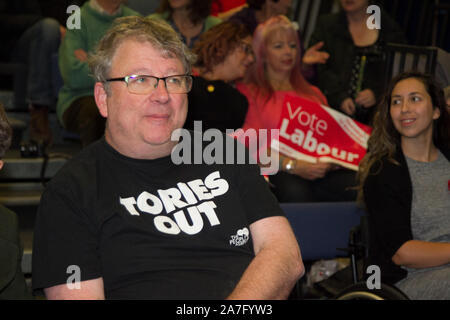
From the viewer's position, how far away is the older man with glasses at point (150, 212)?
4.77ft

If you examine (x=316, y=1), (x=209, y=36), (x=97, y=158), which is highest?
(x=316, y=1)

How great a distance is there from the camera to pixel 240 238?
5.37 ft

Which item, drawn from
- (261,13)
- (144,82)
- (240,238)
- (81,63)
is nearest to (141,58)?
(144,82)

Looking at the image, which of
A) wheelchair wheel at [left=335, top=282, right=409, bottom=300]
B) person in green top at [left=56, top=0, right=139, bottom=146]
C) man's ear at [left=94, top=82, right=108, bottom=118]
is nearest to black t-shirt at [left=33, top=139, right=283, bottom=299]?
man's ear at [left=94, top=82, right=108, bottom=118]

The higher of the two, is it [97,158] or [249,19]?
[249,19]

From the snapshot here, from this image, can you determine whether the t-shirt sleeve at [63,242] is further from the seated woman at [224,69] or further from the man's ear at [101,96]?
the seated woman at [224,69]

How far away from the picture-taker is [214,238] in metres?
1.60

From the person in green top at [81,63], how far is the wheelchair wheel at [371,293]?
1.72 meters

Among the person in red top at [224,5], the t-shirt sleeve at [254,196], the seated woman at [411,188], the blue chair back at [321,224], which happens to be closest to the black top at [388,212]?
the seated woman at [411,188]

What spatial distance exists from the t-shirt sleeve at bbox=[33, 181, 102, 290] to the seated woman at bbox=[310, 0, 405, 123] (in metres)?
2.30
